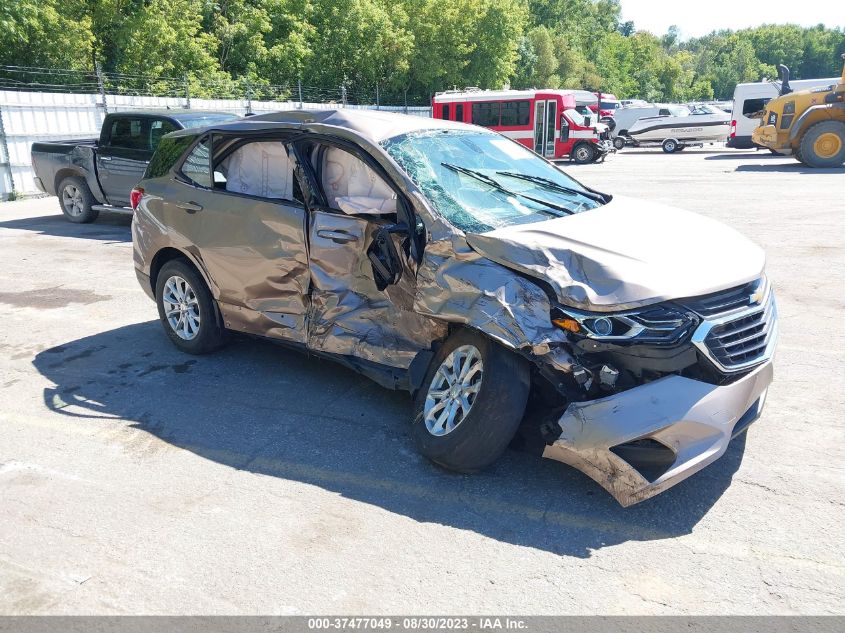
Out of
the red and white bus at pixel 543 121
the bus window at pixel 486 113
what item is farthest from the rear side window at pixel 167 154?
the bus window at pixel 486 113

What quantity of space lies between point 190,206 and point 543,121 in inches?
872

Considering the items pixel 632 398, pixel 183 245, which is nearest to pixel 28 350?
pixel 183 245

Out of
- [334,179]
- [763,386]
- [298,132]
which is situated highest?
[298,132]

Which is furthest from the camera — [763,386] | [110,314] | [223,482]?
[110,314]

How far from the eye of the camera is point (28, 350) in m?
6.14

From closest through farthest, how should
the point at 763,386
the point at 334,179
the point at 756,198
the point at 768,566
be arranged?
the point at 768,566
the point at 763,386
the point at 334,179
the point at 756,198

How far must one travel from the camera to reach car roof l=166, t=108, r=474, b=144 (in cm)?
453

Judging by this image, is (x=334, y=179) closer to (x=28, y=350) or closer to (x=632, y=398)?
(x=632, y=398)

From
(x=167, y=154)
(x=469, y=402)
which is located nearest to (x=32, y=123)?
(x=167, y=154)

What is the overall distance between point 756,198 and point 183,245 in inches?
474

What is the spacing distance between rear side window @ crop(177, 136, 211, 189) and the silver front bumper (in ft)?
11.7

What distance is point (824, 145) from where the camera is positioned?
62.5 feet

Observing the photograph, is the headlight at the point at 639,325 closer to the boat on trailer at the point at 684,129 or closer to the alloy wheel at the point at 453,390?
the alloy wheel at the point at 453,390

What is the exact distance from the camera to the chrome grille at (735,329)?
3355mm
